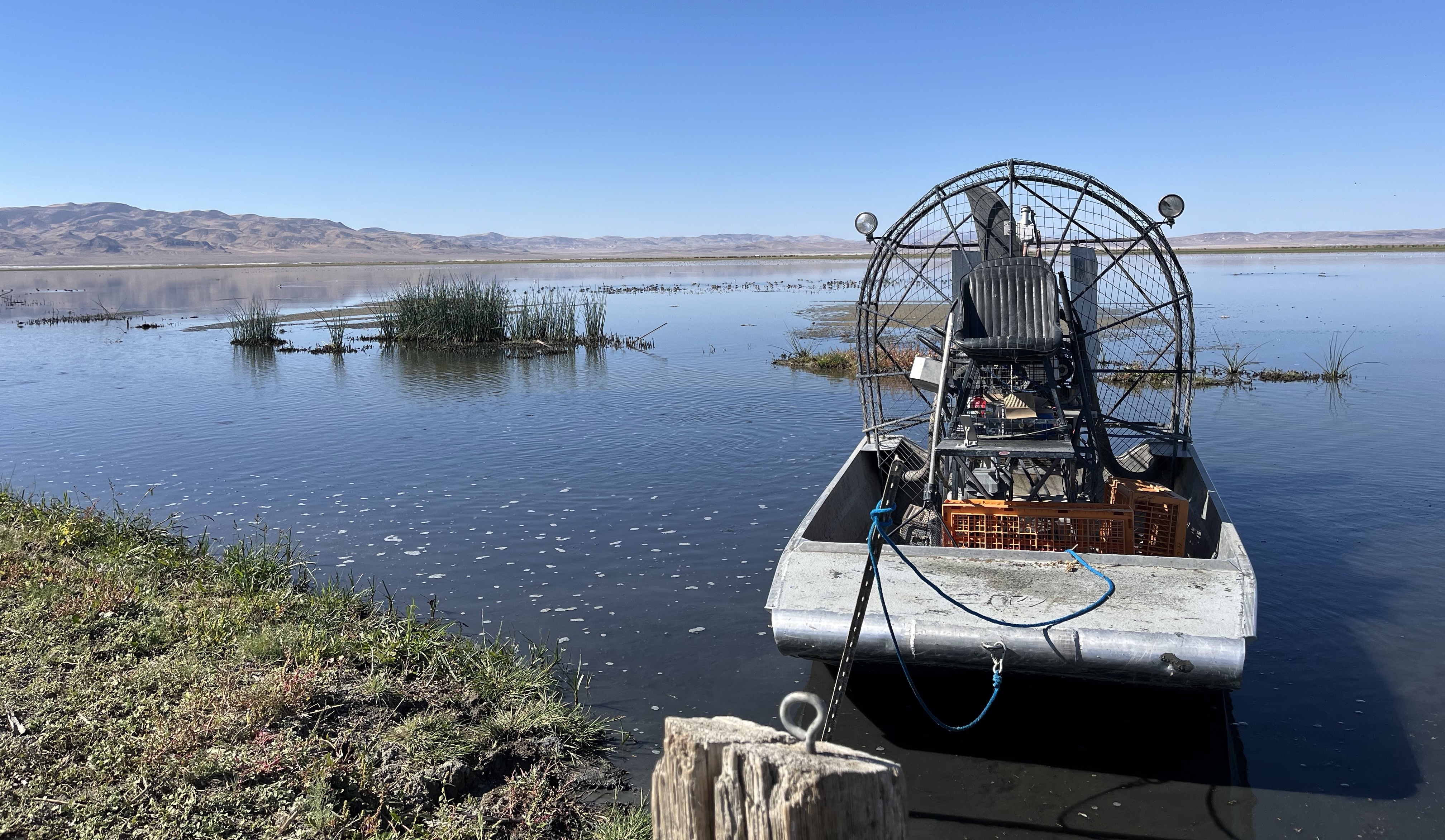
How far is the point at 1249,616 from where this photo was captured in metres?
4.93

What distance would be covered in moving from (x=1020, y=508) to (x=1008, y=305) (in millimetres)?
1698

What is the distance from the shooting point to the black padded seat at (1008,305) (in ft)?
23.7

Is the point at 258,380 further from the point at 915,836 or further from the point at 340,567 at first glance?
the point at 915,836

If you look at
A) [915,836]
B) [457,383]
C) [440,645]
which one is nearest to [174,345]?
[457,383]

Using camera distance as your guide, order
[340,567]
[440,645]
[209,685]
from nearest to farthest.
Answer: [209,685] → [440,645] → [340,567]

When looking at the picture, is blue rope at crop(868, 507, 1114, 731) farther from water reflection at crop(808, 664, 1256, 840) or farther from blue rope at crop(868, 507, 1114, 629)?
water reflection at crop(808, 664, 1256, 840)

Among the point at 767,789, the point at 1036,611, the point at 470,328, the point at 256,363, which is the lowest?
the point at 256,363

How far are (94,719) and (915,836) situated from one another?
4.26m

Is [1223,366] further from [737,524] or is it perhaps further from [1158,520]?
[1158,520]

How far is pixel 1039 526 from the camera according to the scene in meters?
6.71

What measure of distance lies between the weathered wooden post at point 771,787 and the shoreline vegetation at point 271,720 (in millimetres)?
2363

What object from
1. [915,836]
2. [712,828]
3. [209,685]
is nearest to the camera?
[712,828]

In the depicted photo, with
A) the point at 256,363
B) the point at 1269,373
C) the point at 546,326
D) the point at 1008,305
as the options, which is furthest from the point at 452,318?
the point at 1008,305

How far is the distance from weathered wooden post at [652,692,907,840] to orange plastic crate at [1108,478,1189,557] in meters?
5.59
